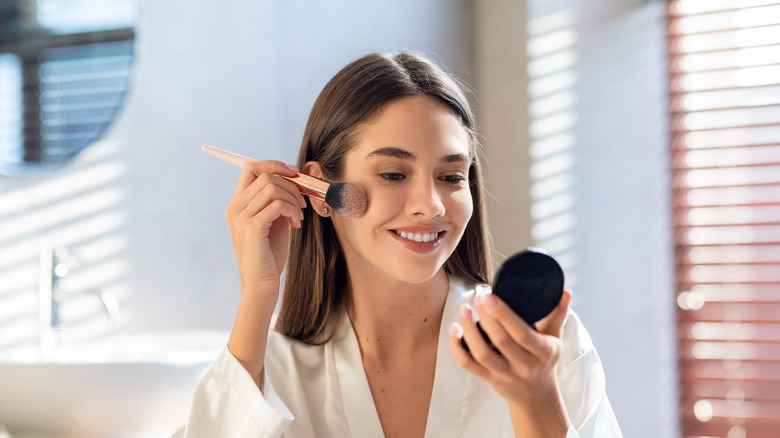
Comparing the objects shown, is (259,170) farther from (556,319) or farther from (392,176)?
(556,319)

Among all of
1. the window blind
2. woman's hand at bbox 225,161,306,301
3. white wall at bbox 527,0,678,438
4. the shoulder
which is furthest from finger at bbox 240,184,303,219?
the window blind

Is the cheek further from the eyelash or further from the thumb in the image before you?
the thumb

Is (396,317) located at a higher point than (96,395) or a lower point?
higher

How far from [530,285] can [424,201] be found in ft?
1.11

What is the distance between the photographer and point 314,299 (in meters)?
1.26

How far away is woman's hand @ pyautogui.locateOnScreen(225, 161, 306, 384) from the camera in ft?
3.63

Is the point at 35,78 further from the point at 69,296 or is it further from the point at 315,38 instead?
the point at 315,38

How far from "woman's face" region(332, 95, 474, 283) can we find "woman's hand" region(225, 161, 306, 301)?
8 centimetres

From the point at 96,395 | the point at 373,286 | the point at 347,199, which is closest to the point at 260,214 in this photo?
the point at 347,199

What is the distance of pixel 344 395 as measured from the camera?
121 cm

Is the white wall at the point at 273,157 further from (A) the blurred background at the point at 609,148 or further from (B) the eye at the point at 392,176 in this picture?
(B) the eye at the point at 392,176

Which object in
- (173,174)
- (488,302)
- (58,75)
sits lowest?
(488,302)

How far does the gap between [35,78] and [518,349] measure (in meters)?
1.33

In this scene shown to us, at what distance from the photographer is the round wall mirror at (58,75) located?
1.67 m
